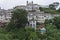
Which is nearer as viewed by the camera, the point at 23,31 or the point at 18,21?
the point at 23,31

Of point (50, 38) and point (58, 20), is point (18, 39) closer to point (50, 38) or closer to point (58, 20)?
point (50, 38)

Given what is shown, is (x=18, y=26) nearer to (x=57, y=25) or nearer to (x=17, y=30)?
(x=17, y=30)

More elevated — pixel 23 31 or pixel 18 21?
pixel 18 21

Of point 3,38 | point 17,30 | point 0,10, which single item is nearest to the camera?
point 3,38

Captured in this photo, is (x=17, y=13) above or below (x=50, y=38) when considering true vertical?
above

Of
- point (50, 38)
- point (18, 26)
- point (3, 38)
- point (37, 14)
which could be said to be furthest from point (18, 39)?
point (37, 14)

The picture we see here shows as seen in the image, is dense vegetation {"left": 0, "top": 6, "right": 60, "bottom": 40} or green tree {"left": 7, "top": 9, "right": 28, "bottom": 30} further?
green tree {"left": 7, "top": 9, "right": 28, "bottom": 30}

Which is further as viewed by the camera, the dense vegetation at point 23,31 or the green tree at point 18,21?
the green tree at point 18,21

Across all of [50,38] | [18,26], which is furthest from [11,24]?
[50,38]

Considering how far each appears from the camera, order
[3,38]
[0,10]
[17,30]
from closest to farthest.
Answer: [3,38]
[17,30]
[0,10]

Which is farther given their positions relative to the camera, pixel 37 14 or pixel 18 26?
pixel 37 14
